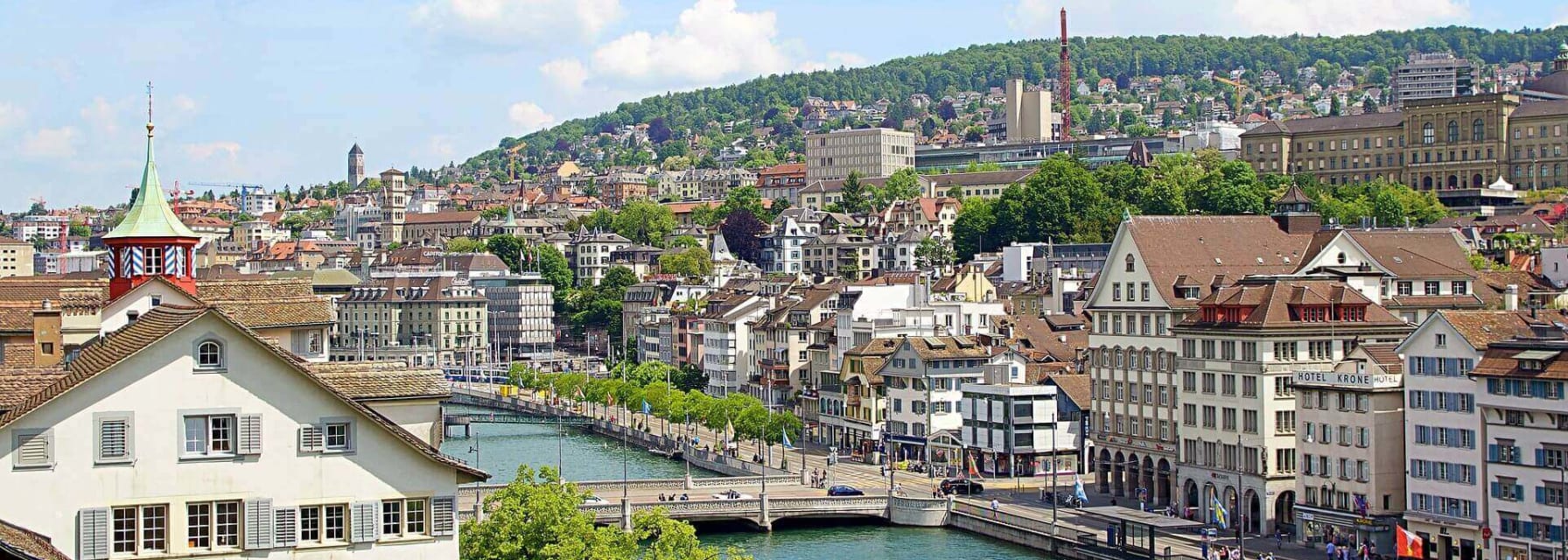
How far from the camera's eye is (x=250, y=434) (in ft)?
65.5

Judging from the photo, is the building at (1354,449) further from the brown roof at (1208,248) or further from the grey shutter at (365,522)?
the grey shutter at (365,522)

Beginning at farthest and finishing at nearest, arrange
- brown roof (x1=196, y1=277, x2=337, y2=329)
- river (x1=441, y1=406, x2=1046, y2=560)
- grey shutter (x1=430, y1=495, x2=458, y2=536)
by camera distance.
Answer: river (x1=441, y1=406, x2=1046, y2=560), brown roof (x1=196, y1=277, x2=337, y2=329), grey shutter (x1=430, y1=495, x2=458, y2=536)

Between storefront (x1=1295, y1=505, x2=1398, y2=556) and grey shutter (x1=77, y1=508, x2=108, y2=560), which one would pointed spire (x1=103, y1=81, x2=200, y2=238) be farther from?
storefront (x1=1295, y1=505, x2=1398, y2=556)

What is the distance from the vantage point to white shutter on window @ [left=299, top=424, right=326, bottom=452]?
20125mm

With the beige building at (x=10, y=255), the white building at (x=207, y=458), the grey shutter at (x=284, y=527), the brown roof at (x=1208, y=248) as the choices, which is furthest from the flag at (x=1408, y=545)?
the beige building at (x=10, y=255)

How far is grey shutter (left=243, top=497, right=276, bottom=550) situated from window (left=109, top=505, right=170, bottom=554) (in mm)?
758

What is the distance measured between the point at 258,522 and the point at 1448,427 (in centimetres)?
4569

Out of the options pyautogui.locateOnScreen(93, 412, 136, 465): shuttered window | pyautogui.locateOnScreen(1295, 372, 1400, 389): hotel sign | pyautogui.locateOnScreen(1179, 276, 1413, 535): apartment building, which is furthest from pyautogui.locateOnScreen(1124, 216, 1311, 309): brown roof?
pyautogui.locateOnScreen(93, 412, 136, 465): shuttered window

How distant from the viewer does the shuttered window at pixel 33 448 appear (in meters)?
19.2

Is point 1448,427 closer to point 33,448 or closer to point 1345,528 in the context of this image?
point 1345,528

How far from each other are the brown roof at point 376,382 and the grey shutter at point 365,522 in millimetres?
1337

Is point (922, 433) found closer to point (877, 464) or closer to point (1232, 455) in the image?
point (877, 464)

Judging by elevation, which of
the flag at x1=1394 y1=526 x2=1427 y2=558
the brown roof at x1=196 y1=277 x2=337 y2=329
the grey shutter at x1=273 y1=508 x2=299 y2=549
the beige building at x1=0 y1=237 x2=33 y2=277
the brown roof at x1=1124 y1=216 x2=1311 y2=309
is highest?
the beige building at x1=0 y1=237 x2=33 y2=277

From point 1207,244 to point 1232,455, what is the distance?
12.4 metres
